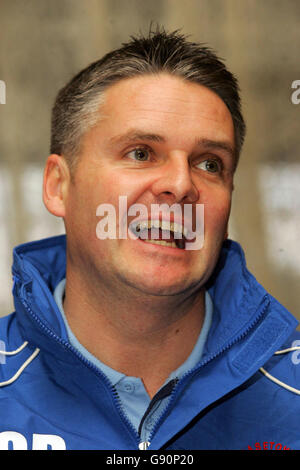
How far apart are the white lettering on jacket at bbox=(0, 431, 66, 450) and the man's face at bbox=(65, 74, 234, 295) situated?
0.31m

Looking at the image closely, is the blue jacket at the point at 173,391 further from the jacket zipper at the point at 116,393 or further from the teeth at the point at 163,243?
the teeth at the point at 163,243

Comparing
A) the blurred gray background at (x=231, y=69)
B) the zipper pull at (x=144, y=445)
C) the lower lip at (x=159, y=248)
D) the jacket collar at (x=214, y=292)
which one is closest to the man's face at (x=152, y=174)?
the lower lip at (x=159, y=248)

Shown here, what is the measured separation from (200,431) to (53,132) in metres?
0.79

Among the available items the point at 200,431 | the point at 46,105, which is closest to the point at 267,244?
the point at 46,105

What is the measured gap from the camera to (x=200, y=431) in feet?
3.79

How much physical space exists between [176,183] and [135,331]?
0.33m

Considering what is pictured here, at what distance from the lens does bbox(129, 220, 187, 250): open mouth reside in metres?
1.20

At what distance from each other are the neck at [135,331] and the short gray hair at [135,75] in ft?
1.05

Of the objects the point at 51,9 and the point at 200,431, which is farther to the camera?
the point at 51,9

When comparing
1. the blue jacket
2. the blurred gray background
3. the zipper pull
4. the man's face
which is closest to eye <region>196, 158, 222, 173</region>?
the man's face

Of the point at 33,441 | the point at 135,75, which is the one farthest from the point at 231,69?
the point at 33,441

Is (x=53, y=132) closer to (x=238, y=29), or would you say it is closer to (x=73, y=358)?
(x=73, y=358)

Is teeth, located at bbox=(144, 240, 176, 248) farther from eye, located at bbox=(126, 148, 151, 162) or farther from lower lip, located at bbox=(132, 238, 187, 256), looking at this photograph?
eye, located at bbox=(126, 148, 151, 162)

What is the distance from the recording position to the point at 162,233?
122 centimetres
